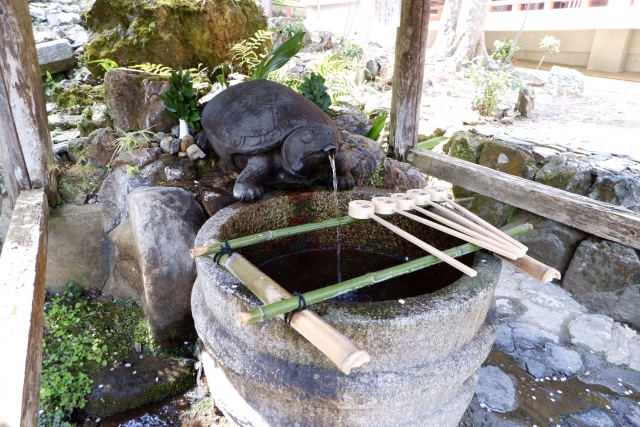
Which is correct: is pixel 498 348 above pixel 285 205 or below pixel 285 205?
below

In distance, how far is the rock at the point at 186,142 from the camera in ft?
9.73

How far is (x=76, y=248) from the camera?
2.81 metres

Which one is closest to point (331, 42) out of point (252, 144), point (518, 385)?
point (252, 144)

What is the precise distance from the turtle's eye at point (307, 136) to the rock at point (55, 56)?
12.4 ft

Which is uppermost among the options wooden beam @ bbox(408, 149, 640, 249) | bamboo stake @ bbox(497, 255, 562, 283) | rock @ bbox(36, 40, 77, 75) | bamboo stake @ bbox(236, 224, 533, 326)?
rock @ bbox(36, 40, 77, 75)

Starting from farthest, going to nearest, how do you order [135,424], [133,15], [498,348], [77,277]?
[133,15]
[77,277]
[498,348]
[135,424]

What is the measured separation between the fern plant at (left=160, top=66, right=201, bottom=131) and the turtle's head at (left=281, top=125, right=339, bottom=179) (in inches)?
41.3

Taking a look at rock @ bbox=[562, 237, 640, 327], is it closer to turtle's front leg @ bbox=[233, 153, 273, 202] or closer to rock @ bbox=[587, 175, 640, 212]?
rock @ bbox=[587, 175, 640, 212]

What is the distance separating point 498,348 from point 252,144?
200cm

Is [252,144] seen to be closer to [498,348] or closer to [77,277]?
[77,277]

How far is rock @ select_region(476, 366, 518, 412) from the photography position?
2209 millimetres

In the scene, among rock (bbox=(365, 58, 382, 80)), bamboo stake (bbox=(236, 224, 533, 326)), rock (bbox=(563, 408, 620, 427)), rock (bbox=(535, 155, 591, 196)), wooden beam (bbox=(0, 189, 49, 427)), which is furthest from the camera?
rock (bbox=(365, 58, 382, 80))

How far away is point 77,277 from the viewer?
2828 mm

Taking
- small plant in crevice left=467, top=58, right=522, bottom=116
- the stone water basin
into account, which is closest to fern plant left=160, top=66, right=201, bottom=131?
the stone water basin
